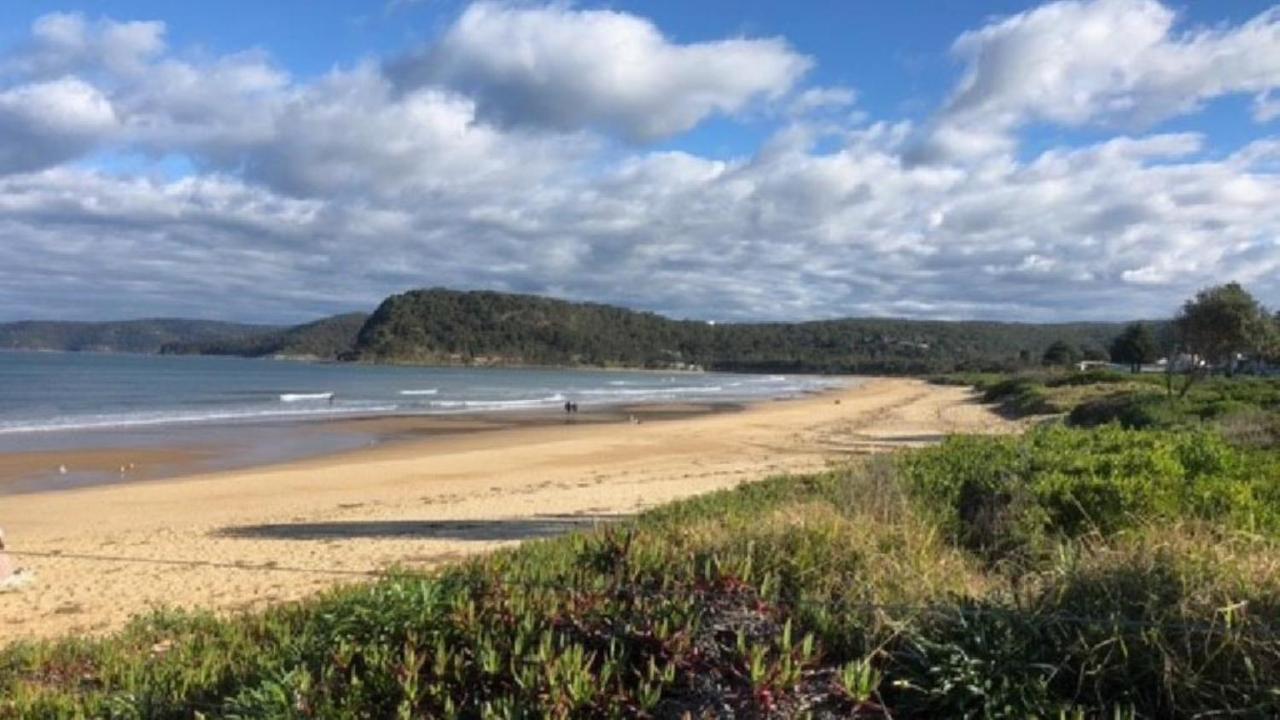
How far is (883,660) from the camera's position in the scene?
3609 millimetres

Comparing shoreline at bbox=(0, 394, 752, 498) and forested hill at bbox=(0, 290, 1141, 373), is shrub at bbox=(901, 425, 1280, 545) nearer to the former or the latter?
shoreline at bbox=(0, 394, 752, 498)

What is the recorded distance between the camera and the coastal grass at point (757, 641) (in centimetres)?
325

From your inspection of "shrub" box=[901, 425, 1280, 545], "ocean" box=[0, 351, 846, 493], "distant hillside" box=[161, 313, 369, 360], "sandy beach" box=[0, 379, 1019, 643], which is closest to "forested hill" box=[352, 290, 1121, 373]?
"distant hillside" box=[161, 313, 369, 360]

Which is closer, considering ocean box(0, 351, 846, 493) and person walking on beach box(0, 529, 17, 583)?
person walking on beach box(0, 529, 17, 583)

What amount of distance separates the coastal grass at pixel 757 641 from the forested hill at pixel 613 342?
148 meters

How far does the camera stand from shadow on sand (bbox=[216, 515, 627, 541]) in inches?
524

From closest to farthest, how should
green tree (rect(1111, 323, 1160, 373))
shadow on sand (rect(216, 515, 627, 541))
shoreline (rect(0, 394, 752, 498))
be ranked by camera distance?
shadow on sand (rect(216, 515, 627, 541)), shoreline (rect(0, 394, 752, 498)), green tree (rect(1111, 323, 1160, 373))

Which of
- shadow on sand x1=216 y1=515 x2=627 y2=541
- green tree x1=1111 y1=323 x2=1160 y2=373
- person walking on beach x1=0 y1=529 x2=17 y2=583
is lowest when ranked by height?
shadow on sand x1=216 y1=515 x2=627 y2=541

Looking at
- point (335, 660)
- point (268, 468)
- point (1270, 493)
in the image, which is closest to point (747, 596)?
point (335, 660)

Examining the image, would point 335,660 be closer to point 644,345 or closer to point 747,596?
point 747,596

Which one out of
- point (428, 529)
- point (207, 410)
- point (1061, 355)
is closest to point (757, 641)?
point (428, 529)

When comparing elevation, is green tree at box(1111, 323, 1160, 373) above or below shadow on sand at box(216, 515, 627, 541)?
above

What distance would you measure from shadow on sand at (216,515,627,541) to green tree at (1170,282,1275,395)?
22.7 m

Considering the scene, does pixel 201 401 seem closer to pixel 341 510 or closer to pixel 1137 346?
pixel 341 510
